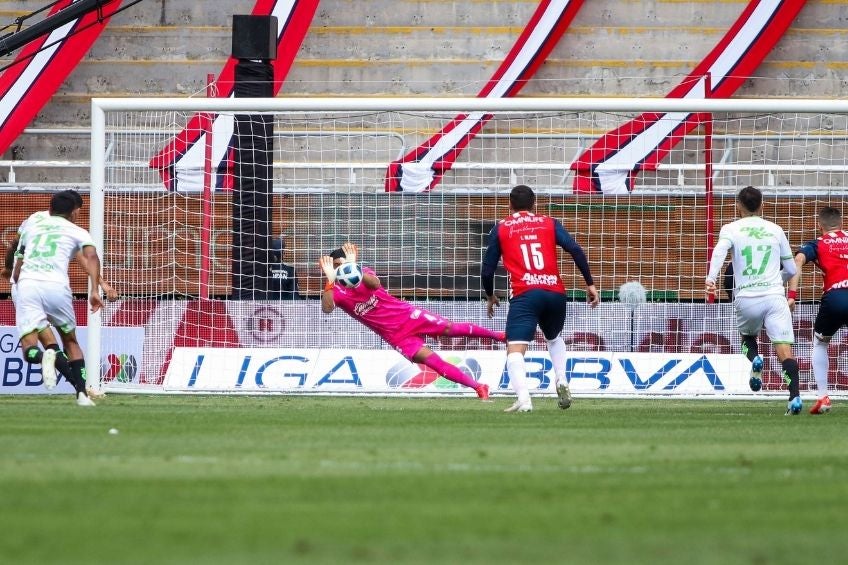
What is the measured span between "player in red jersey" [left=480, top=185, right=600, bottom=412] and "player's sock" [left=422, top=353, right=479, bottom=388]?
1.62 meters

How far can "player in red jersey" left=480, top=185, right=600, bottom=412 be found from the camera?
42.1 ft

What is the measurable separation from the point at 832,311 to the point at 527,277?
3.15 metres

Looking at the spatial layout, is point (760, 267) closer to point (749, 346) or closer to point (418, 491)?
point (749, 346)

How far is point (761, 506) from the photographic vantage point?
6023mm

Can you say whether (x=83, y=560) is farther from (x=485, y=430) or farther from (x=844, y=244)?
(x=844, y=244)

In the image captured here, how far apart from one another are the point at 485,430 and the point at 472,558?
5.52 metres

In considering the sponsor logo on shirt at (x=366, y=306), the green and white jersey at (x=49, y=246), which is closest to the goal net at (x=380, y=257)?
the sponsor logo on shirt at (x=366, y=306)

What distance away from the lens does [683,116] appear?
19.9 metres

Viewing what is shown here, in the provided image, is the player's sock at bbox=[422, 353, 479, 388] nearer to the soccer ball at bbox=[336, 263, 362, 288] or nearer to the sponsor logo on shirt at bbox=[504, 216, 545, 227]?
the soccer ball at bbox=[336, 263, 362, 288]

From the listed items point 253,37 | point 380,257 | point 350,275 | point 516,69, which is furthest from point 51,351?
point 516,69

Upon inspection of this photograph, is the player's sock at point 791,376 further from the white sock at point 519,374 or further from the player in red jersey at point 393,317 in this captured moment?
the player in red jersey at point 393,317

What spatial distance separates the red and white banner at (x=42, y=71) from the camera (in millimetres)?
21297

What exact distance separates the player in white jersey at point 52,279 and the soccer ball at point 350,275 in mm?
2582

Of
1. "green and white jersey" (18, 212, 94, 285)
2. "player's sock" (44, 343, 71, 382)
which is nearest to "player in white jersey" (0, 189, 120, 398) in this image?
"player's sock" (44, 343, 71, 382)
